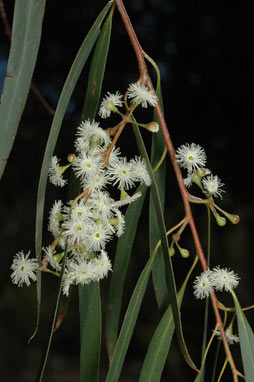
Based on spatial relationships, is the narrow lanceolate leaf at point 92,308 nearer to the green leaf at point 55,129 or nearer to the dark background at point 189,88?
the green leaf at point 55,129

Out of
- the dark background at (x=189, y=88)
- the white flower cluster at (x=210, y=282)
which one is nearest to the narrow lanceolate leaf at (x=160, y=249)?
the white flower cluster at (x=210, y=282)

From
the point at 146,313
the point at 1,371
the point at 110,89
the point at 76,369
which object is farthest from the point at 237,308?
the point at 76,369

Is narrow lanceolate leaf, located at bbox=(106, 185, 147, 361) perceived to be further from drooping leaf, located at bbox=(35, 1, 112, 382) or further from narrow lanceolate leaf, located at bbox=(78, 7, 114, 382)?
drooping leaf, located at bbox=(35, 1, 112, 382)

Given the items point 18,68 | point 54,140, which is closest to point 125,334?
point 54,140

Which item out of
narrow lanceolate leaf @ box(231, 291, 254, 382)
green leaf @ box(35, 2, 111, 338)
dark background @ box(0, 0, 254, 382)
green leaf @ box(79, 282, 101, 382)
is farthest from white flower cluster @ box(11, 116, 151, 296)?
dark background @ box(0, 0, 254, 382)

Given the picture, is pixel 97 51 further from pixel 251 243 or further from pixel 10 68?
pixel 251 243

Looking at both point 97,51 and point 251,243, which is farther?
point 251,243

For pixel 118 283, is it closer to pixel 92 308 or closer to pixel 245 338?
pixel 92 308
